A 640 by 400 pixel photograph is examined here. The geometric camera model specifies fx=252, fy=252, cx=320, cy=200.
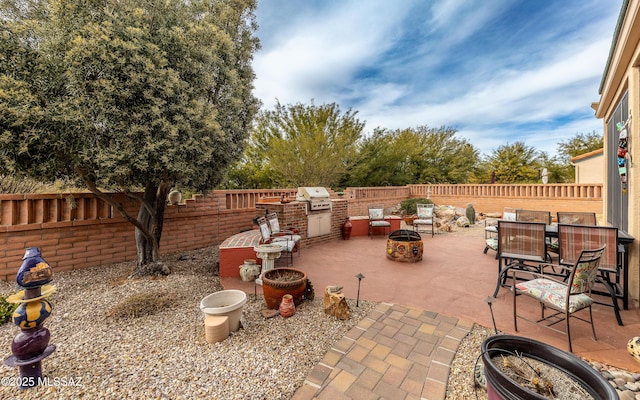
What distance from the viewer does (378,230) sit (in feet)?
25.5

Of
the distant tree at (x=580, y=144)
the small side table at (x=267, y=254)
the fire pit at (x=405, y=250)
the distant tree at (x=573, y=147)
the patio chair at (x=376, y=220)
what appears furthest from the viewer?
the distant tree at (x=573, y=147)

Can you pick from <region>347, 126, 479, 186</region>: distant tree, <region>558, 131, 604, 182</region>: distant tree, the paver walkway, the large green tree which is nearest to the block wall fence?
the large green tree

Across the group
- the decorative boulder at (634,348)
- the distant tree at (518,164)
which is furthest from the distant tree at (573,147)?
the decorative boulder at (634,348)

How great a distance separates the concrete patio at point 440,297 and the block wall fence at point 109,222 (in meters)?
1.86

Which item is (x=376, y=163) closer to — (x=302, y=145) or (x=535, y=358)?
(x=302, y=145)

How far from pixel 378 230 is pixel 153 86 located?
21.2 feet

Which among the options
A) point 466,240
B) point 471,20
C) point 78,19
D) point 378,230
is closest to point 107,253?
point 78,19

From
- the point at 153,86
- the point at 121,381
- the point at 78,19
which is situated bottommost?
the point at 121,381

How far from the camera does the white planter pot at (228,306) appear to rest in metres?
2.49

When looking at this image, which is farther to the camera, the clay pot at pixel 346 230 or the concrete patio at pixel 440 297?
the clay pot at pixel 346 230

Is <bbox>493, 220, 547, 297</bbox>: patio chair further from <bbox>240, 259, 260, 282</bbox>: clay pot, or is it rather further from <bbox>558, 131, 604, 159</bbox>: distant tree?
<bbox>558, 131, 604, 159</bbox>: distant tree

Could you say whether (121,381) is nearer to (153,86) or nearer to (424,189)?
(153,86)

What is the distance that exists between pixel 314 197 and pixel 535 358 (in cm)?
516

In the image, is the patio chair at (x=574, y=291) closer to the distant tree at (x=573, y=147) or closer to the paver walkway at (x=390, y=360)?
the paver walkway at (x=390, y=360)
